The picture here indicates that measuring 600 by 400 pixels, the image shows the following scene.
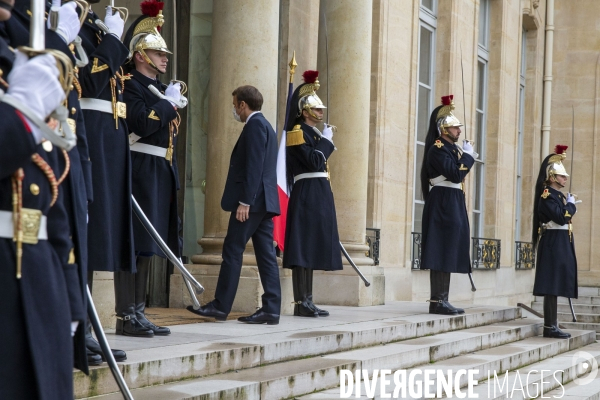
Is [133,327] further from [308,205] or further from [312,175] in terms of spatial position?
[312,175]

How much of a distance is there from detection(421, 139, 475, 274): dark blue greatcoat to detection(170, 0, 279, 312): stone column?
6.04ft

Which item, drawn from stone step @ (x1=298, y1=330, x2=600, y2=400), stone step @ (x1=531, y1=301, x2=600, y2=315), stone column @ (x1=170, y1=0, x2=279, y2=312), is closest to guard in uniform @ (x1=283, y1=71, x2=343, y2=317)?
stone column @ (x1=170, y1=0, x2=279, y2=312)

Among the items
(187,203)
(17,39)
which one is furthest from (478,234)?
(17,39)

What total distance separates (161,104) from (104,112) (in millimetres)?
801

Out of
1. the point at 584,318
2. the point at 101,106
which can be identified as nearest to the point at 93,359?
the point at 101,106

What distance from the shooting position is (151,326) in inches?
225

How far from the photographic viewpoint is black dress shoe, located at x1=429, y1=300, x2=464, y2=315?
30.2 ft

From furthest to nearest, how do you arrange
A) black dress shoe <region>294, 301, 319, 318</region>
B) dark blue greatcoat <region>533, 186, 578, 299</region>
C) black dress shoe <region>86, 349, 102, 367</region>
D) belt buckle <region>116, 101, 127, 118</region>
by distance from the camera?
dark blue greatcoat <region>533, 186, 578, 299</region>
black dress shoe <region>294, 301, 319, 318</region>
belt buckle <region>116, 101, 127, 118</region>
black dress shoe <region>86, 349, 102, 367</region>

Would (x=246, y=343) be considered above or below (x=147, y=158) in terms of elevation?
below

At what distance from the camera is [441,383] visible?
6.47m

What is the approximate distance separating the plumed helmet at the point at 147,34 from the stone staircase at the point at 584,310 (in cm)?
1063

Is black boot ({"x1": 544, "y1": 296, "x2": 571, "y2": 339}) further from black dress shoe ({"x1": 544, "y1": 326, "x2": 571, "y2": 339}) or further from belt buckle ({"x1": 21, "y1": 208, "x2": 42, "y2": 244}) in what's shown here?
belt buckle ({"x1": 21, "y1": 208, "x2": 42, "y2": 244})

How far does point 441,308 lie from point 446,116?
1776mm

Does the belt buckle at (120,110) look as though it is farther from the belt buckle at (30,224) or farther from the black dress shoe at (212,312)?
the belt buckle at (30,224)
